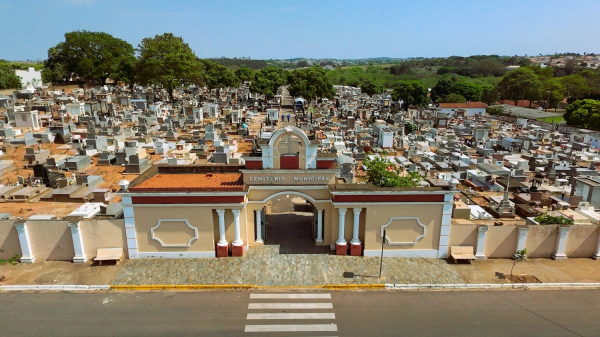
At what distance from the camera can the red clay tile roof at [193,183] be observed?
46.2ft

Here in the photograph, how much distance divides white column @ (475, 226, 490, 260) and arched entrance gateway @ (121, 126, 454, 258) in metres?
1.30

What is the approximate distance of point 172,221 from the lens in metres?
14.4

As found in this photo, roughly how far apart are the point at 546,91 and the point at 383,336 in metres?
77.3

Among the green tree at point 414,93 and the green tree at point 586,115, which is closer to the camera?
the green tree at point 586,115

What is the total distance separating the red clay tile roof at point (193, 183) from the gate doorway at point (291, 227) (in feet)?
6.59

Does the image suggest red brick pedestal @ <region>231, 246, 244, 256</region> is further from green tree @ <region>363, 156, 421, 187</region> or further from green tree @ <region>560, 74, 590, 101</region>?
green tree @ <region>560, 74, 590, 101</region>

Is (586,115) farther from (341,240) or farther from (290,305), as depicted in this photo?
(290,305)

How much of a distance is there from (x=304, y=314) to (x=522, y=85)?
77.7 meters

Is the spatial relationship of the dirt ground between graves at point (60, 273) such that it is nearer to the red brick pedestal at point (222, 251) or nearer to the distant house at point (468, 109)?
the red brick pedestal at point (222, 251)

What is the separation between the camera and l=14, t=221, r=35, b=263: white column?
14062 mm

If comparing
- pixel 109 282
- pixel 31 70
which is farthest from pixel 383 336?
pixel 31 70

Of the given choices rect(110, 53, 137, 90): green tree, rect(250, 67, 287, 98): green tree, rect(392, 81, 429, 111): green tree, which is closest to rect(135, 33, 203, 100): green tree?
rect(250, 67, 287, 98): green tree

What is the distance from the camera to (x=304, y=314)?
11742 millimetres

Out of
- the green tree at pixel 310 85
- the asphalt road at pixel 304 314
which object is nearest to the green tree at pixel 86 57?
the green tree at pixel 310 85
